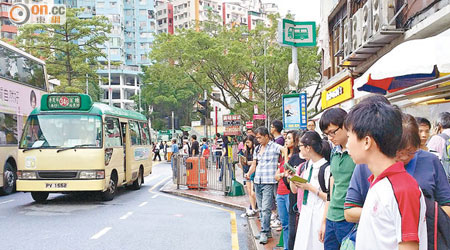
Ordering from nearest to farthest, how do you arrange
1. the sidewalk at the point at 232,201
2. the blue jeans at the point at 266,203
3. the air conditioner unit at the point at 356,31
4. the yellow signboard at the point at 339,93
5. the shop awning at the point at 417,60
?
1. the shop awning at the point at 417,60
2. the blue jeans at the point at 266,203
3. the sidewalk at the point at 232,201
4. the air conditioner unit at the point at 356,31
5. the yellow signboard at the point at 339,93

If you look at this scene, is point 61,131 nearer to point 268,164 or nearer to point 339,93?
point 268,164

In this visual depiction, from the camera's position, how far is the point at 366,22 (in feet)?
42.6

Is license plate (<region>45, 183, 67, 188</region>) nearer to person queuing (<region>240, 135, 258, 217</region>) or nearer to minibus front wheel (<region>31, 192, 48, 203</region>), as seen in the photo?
minibus front wheel (<region>31, 192, 48, 203</region>)

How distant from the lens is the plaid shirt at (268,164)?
6.77m

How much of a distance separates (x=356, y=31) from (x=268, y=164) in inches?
341

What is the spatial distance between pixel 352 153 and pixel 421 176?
0.64 metres

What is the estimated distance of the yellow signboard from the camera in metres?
17.1

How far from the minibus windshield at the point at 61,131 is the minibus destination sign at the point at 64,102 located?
0.76 ft

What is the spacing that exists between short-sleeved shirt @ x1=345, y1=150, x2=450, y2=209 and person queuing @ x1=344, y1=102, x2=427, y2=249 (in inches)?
18.3

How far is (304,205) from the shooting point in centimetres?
450

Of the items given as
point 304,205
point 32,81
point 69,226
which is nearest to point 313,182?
point 304,205

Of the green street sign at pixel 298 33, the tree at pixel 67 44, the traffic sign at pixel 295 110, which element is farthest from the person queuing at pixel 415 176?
the tree at pixel 67 44

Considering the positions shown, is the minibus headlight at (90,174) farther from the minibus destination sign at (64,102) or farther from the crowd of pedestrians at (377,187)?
the crowd of pedestrians at (377,187)

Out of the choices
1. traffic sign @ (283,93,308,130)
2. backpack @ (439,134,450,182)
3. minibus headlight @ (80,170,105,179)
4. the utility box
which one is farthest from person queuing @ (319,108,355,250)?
the utility box
